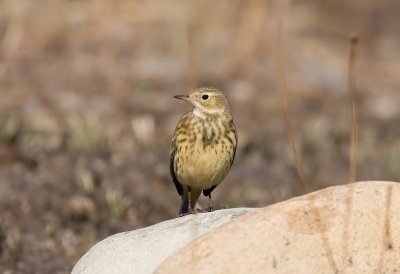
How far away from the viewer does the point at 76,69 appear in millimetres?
14008

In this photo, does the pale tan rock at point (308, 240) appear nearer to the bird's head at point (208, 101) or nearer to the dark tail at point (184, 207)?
the bird's head at point (208, 101)

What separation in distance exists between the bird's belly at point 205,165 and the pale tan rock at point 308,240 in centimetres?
162

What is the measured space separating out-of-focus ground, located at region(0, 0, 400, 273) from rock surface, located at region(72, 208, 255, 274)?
197 cm

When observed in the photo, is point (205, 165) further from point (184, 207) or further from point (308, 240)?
point (308, 240)

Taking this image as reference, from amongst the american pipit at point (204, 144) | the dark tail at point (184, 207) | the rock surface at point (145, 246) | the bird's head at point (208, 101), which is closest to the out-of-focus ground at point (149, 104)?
the dark tail at point (184, 207)

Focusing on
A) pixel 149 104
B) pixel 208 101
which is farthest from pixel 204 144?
pixel 149 104

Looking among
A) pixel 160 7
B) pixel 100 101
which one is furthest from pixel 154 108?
pixel 160 7

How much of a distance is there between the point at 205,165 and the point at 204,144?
17 cm

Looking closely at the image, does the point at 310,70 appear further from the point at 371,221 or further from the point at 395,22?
Answer: the point at 371,221

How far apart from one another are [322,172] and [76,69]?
442 centimetres

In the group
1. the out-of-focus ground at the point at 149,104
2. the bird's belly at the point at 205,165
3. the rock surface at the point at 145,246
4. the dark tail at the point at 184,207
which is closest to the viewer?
the rock surface at the point at 145,246

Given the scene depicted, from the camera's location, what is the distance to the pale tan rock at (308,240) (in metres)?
5.47

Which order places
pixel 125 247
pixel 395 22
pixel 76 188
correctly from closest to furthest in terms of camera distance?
1. pixel 125 247
2. pixel 76 188
3. pixel 395 22

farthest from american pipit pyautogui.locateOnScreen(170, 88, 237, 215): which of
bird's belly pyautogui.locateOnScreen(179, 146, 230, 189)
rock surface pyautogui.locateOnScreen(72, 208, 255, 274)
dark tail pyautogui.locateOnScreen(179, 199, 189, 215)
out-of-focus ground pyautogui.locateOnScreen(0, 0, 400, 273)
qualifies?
out-of-focus ground pyautogui.locateOnScreen(0, 0, 400, 273)
